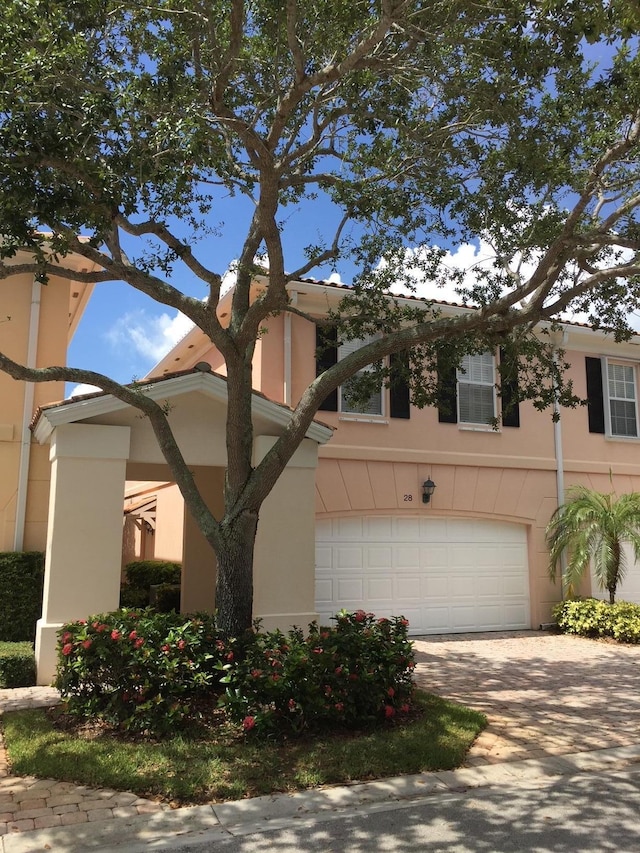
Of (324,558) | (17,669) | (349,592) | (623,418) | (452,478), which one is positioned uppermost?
(623,418)

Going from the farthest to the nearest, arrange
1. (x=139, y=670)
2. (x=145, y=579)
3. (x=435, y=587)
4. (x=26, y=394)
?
1. (x=145, y=579)
2. (x=435, y=587)
3. (x=26, y=394)
4. (x=139, y=670)

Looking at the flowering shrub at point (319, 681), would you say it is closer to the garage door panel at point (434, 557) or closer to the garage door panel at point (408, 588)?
the garage door panel at point (408, 588)

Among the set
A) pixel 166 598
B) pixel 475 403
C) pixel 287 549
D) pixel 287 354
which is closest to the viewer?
pixel 287 549

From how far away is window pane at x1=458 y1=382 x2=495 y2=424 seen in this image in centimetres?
1438

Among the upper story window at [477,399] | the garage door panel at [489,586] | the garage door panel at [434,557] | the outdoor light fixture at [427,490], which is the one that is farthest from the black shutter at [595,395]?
the garage door panel at [434,557]

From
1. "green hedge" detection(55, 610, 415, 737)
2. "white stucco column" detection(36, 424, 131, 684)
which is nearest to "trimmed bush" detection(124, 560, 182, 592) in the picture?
"white stucco column" detection(36, 424, 131, 684)

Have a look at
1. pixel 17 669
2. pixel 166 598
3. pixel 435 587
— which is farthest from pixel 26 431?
pixel 435 587

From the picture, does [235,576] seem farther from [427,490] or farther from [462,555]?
[462,555]

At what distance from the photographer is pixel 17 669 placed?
858cm

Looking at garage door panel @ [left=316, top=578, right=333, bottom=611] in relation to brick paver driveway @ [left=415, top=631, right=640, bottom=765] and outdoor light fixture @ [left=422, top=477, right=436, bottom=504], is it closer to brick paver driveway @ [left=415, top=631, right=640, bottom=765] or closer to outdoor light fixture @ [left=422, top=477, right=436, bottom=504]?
brick paver driveway @ [left=415, top=631, right=640, bottom=765]

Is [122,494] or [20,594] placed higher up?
[122,494]

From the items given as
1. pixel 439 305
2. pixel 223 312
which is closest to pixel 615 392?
pixel 439 305

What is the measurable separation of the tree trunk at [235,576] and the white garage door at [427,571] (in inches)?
210

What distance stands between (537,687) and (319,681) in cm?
394
